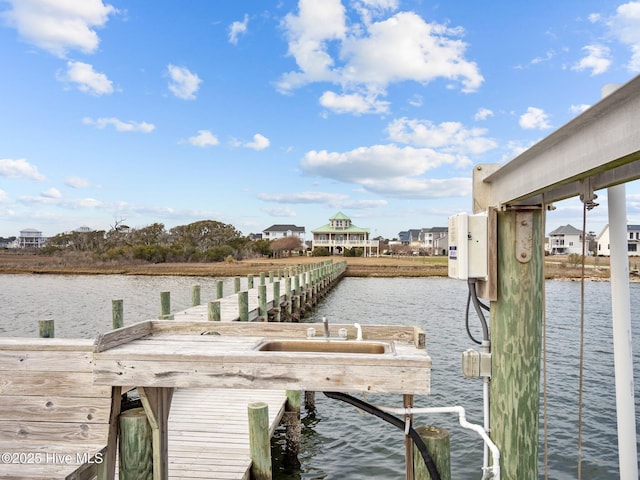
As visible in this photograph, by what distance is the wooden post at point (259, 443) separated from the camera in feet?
17.6

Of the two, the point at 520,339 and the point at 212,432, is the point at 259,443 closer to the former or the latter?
the point at 212,432

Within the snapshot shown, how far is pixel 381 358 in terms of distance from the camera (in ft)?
10.9

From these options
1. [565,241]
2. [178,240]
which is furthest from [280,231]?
[565,241]

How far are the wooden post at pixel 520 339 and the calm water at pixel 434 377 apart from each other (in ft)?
13.9

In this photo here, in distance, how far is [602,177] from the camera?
283 cm

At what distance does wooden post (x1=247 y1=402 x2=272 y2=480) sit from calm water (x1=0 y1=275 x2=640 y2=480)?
1.79 m

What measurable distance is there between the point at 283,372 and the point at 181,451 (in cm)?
320

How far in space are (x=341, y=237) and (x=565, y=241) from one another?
44819mm

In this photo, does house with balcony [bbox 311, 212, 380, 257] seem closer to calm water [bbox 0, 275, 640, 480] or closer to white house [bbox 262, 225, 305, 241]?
white house [bbox 262, 225, 305, 241]

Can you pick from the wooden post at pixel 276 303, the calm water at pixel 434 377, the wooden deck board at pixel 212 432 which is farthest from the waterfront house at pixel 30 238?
the wooden deck board at pixel 212 432

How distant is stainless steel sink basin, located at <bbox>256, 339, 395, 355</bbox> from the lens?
4086mm

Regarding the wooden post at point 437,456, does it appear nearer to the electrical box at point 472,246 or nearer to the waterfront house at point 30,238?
the electrical box at point 472,246

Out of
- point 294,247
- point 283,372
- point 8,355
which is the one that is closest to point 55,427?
point 8,355

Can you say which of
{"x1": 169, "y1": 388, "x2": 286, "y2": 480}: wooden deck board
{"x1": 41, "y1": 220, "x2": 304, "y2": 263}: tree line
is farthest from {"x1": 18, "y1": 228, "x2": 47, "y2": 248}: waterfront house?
{"x1": 169, "y1": 388, "x2": 286, "y2": 480}: wooden deck board
